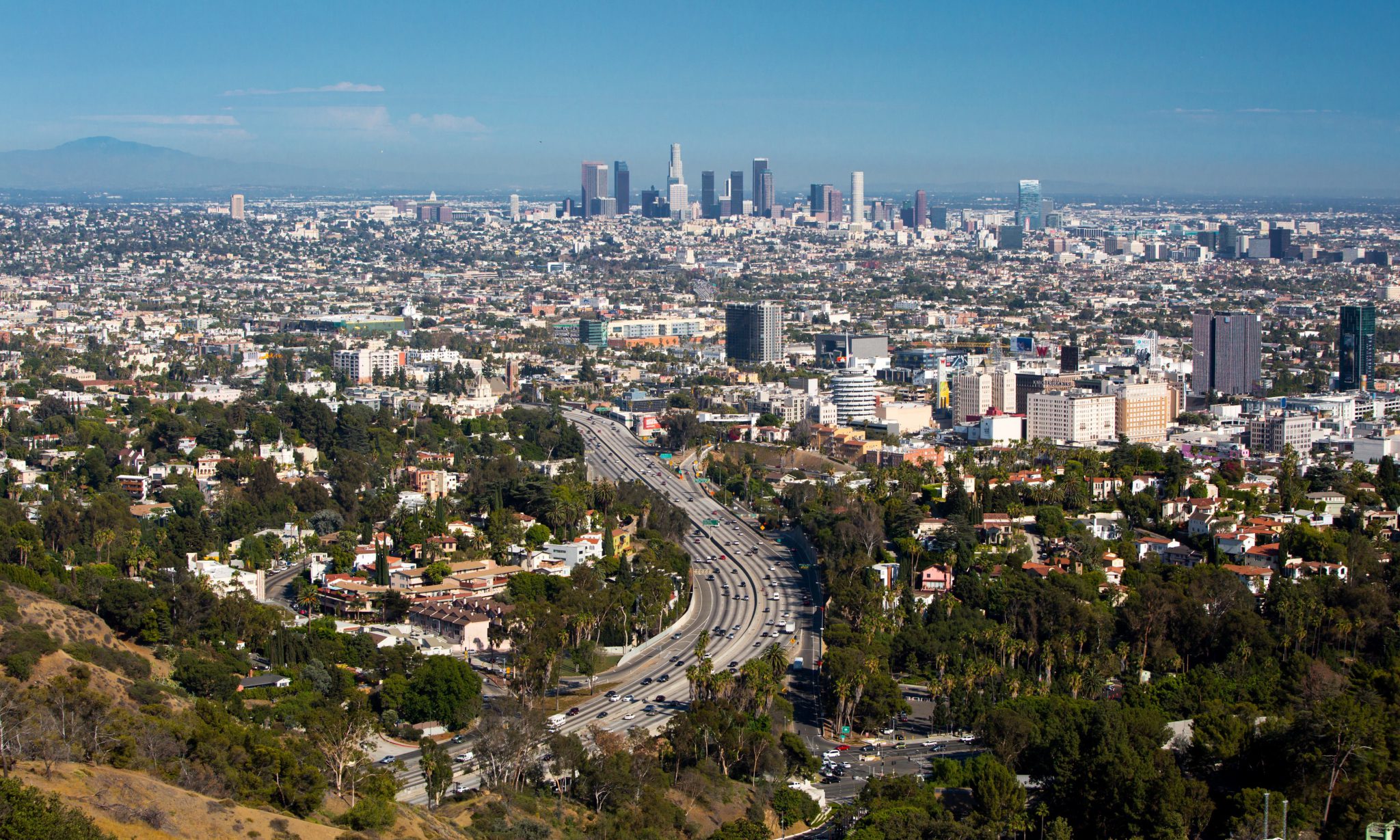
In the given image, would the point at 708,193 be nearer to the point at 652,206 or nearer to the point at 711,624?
the point at 652,206

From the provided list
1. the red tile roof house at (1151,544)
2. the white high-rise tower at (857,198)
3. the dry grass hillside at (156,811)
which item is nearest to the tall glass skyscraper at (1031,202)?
the white high-rise tower at (857,198)

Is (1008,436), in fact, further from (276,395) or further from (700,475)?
(276,395)

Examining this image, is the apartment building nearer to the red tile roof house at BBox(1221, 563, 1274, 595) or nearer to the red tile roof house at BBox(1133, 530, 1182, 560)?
the red tile roof house at BBox(1133, 530, 1182, 560)

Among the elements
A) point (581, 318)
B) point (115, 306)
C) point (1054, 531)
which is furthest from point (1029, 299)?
point (1054, 531)

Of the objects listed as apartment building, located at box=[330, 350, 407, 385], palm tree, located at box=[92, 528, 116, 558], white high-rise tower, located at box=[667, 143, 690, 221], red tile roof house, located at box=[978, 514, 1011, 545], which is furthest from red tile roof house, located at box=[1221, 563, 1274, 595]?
white high-rise tower, located at box=[667, 143, 690, 221]

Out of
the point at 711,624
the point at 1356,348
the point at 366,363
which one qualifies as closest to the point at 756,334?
the point at 366,363

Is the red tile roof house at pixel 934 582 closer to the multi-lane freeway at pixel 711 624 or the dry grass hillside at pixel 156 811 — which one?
the multi-lane freeway at pixel 711 624

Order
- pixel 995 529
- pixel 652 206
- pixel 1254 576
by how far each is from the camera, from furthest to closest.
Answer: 1. pixel 652 206
2. pixel 995 529
3. pixel 1254 576
